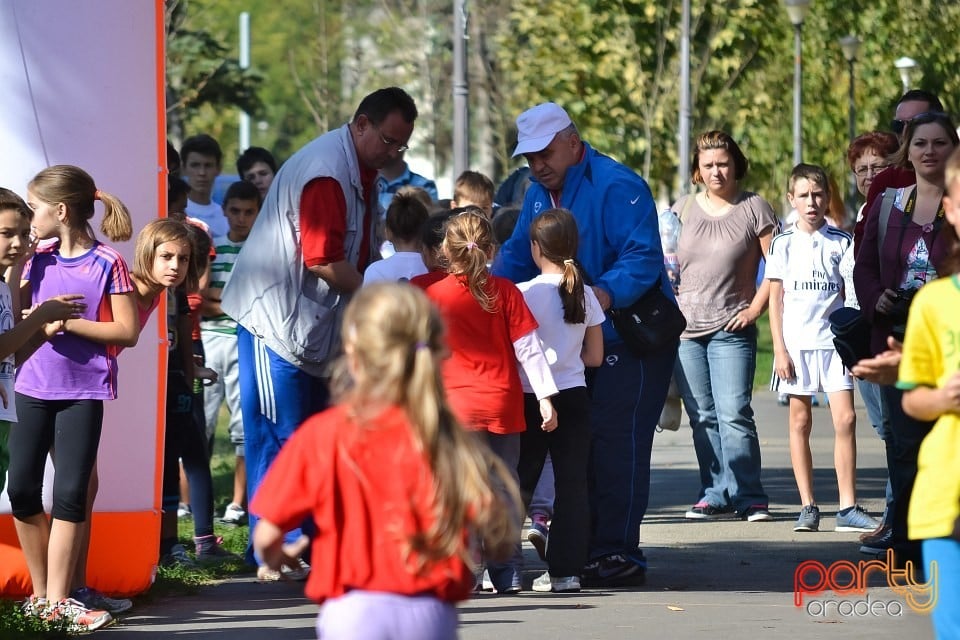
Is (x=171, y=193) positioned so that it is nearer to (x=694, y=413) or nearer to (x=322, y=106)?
(x=694, y=413)

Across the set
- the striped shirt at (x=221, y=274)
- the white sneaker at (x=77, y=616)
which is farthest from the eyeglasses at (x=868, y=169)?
the white sneaker at (x=77, y=616)

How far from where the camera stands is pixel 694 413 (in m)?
10.2

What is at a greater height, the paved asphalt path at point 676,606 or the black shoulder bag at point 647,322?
the black shoulder bag at point 647,322

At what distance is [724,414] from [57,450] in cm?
440

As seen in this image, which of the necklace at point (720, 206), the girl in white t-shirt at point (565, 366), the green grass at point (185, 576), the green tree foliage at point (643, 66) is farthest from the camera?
the green tree foliage at point (643, 66)

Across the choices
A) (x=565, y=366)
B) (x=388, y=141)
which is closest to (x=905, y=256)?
(x=565, y=366)

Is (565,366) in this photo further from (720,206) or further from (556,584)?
(720,206)

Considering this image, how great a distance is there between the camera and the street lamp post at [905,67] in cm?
3100

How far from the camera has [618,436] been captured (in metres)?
7.79

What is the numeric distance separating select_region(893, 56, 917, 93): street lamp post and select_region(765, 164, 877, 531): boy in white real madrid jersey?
22.1 meters

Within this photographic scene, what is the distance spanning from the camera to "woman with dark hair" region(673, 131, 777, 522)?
9656 millimetres

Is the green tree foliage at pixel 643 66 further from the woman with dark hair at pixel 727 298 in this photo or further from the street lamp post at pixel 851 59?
the woman with dark hair at pixel 727 298

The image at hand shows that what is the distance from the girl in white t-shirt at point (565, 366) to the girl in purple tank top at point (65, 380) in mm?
1761

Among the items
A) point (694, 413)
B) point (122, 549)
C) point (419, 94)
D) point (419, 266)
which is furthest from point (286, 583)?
point (419, 94)
